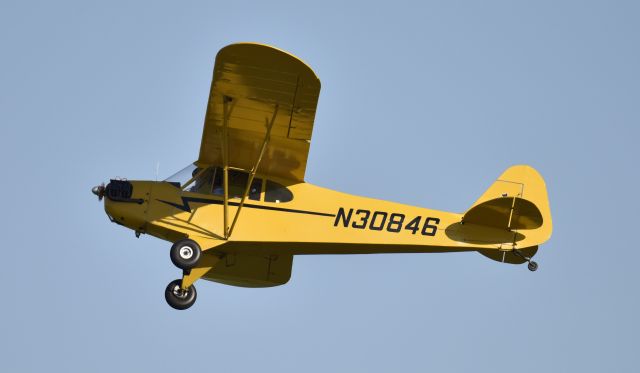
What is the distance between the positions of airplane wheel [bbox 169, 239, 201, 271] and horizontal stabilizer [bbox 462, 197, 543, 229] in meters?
3.73

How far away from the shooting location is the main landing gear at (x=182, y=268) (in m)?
13.7

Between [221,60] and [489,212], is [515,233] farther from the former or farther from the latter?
[221,60]

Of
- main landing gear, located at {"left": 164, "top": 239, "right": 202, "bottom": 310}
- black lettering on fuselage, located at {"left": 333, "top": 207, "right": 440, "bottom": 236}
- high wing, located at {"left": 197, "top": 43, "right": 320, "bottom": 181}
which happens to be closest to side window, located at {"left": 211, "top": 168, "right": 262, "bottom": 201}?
high wing, located at {"left": 197, "top": 43, "right": 320, "bottom": 181}

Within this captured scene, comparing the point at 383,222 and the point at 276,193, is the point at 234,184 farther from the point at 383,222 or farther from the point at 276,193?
the point at 383,222

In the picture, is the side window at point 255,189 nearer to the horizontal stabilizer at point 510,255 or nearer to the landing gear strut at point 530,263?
the horizontal stabilizer at point 510,255

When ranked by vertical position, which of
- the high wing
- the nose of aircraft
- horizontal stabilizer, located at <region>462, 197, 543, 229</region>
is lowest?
the nose of aircraft

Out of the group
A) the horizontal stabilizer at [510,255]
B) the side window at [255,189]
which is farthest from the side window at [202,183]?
the horizontal stabilizer at [510,255]

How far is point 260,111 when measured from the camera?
13.5 m

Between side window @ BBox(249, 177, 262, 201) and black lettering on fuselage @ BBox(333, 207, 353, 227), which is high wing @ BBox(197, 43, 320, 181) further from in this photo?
black lettering on fuselage @ BBox(333, 207, 353, 227)

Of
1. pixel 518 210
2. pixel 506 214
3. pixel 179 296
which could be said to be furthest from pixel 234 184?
pixel 518 210

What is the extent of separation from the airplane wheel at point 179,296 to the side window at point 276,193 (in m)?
1.61

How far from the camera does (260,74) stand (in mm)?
12516

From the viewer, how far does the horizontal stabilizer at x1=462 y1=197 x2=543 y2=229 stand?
1421cm

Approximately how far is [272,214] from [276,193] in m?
0.34
